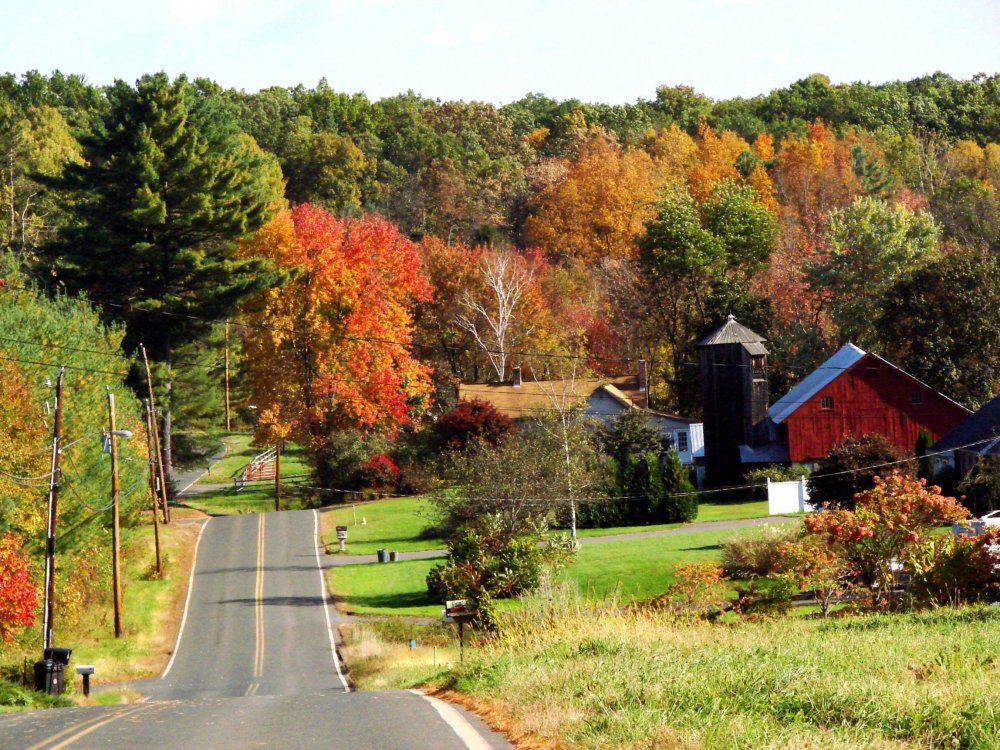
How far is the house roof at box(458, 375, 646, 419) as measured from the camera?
74.1 metres

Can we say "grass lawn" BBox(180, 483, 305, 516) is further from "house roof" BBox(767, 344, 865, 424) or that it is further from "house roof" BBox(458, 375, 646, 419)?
"house roof" BBox(767, 344, 865, 424)

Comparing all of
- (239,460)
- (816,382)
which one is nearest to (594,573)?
(816,382)

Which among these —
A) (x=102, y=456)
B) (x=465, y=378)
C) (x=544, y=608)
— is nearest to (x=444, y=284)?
(x=465, y=378)

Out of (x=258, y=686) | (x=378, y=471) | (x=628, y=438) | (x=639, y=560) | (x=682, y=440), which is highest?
(x=628, y=438)

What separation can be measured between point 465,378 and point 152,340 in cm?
2896

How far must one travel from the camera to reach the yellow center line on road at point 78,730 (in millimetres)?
10781

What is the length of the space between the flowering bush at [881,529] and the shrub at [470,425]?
3866cm

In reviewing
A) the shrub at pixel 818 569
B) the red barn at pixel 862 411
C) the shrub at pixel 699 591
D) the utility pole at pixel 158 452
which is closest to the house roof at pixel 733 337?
the red barn at pixel 862 411

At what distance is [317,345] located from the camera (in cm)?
7325

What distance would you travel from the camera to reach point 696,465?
2800 inches

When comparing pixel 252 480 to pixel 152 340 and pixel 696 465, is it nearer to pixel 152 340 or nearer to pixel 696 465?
pixel 152 340

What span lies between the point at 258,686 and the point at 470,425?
33.0 meters

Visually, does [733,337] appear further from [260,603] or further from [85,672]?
[85,672]

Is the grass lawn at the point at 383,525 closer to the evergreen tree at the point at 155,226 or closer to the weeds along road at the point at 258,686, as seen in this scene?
the weeds along road at the point at 258,686
